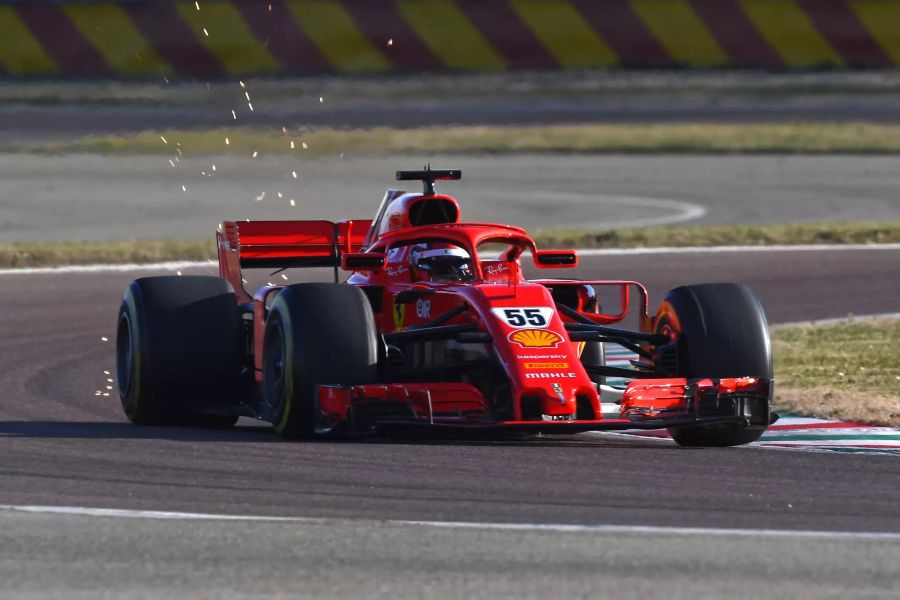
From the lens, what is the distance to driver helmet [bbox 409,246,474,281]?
10594mm

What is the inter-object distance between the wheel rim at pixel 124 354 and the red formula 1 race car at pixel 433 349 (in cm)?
2

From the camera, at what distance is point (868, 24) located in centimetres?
3234

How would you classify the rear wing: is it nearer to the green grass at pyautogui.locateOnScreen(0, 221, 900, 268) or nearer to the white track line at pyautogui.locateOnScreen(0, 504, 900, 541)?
the white track line at pyautogui.locateOnScreen(0, 504, 900, 541)

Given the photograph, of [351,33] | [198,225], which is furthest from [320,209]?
[351,33]

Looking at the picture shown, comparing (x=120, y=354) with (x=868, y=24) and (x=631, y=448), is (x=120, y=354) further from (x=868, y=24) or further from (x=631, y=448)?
(x=868, y=24)

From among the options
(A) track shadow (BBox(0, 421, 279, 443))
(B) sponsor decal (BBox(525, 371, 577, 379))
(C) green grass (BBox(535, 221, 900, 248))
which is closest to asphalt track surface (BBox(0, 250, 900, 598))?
(A) track shadow (BBox(0, 421, 279, 443))

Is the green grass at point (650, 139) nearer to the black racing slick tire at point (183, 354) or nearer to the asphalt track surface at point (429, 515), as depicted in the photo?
the black racing slick tire at point (183, 354)

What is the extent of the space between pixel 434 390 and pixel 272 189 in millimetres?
18011

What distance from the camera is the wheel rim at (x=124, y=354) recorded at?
10.8 metres

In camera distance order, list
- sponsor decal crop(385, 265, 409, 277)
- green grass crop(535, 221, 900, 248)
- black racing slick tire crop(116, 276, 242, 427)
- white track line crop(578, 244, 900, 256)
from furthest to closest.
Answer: green grass crop(535, 221, 900, 248), white track line crop(578, 244, 900, 256), sponsor decal crop(385, 265, 409, 277), black racing slick tire crop(116, 276, 242, 427)

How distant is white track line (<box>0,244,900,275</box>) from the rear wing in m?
7.07

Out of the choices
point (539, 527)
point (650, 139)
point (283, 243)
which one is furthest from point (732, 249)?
Result: point (539, 527)

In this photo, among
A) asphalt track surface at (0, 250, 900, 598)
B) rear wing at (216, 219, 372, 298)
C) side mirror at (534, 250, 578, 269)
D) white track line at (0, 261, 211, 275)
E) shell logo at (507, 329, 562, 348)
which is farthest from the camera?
white track line at (0, 261, 211, 275)

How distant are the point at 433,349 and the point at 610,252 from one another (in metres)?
10.7
